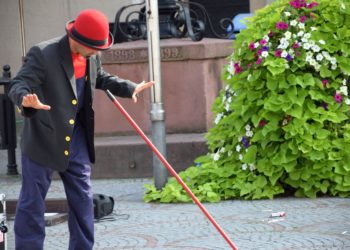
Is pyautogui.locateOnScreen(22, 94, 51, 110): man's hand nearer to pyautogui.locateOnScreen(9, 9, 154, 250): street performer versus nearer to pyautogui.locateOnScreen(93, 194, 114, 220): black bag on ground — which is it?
pyautogui.locateOnScreen(9, 9, 154, 250): street performer

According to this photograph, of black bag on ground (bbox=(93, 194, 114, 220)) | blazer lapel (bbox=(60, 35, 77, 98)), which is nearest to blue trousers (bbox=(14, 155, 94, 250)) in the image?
blazer lapel (bbox=(60, 35, 77, 98))

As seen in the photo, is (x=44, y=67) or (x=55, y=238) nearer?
(x=44, y=67)

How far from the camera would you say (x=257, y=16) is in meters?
9.05

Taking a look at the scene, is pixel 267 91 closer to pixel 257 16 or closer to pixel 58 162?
pixel 257 16

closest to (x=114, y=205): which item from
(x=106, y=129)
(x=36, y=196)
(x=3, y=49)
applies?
(x=106, y=129)

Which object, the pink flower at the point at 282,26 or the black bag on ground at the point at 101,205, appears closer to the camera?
the black bag on ground at the point at 101,205

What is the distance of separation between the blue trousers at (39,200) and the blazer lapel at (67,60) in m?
0.48

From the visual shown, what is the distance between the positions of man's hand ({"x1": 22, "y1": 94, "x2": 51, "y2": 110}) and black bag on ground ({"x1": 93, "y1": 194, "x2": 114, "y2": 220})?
107 inches

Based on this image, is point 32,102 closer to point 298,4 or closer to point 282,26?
point 282,26

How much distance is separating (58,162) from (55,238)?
5.62ft

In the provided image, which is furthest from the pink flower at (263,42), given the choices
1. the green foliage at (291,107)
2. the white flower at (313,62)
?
the white flower at (313,62)

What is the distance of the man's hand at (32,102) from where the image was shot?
555 cm

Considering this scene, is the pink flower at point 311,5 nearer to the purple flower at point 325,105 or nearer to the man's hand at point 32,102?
the purple flower at point 325,105

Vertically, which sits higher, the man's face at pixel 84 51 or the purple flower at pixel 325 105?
the man's face at pixel 84 51
